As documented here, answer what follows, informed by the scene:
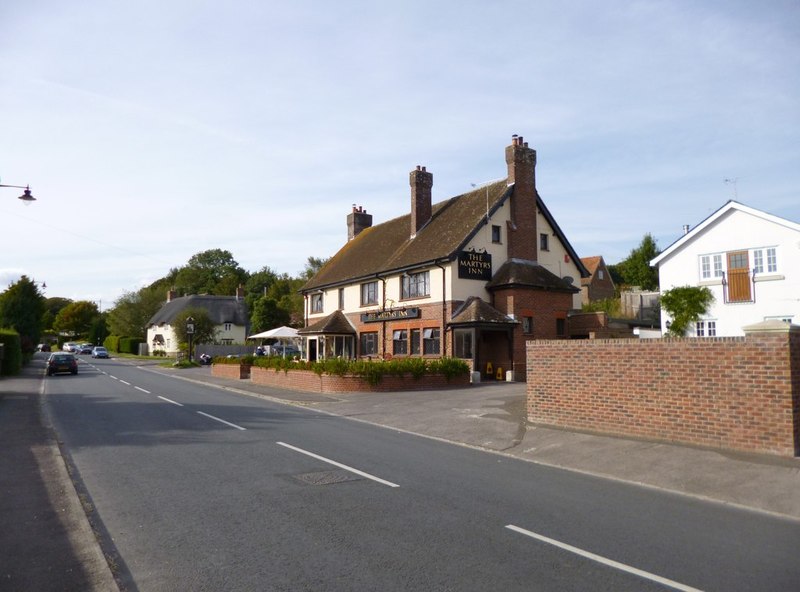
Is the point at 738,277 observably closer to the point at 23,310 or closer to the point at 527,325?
the point at 527,325

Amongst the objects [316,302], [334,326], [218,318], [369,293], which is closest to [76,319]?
[218,318]

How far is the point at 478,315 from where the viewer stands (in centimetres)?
2695

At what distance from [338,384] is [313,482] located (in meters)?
15.6

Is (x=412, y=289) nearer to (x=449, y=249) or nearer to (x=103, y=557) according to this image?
(x=449, y=249)

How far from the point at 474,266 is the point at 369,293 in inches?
318

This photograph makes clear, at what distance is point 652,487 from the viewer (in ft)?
29.5

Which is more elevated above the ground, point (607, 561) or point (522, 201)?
point (522, 201)

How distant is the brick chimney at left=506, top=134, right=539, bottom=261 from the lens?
1205 inches

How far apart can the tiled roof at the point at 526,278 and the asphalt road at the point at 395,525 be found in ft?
57.6

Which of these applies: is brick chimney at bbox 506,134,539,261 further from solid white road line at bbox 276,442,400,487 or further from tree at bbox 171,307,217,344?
tree at bbox 171,307,217,344

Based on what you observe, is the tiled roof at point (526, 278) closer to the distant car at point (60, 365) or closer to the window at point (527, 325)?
the window at point (527, 325)

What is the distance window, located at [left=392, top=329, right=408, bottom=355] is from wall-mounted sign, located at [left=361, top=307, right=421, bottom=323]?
0.75 metres

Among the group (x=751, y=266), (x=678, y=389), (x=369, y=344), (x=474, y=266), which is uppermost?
(x=474, y=266)

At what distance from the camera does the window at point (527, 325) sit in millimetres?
28719
